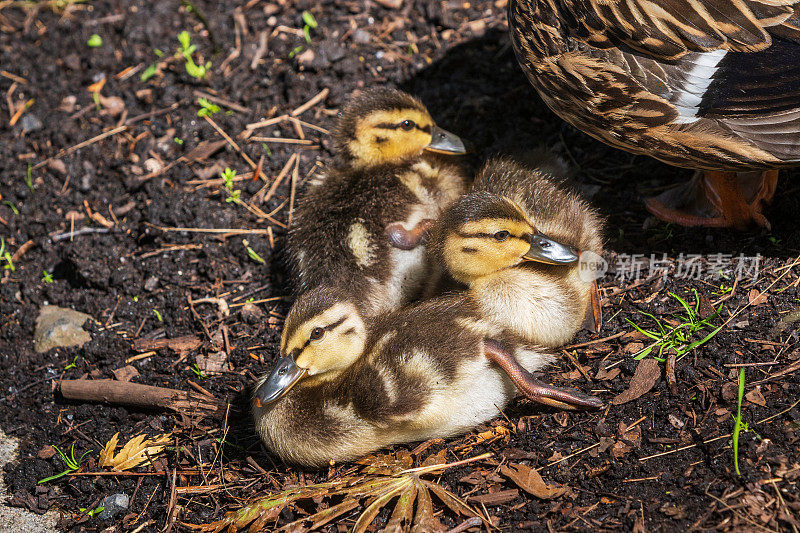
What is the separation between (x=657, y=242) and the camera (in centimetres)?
391

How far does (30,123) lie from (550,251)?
375 centimetres

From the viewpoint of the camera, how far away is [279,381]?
10.4ft

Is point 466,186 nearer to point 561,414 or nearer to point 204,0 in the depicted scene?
point 561,414

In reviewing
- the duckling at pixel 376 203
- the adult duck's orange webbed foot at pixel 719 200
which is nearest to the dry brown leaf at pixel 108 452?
the duckling at pixel 376 203

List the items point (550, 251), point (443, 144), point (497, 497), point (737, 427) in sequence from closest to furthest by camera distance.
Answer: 1. point (737, 427)
2. point (497, 497)
3. point (550, 251)
4. point (443, 144)

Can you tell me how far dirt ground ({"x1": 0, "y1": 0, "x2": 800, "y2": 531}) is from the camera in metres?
2.97

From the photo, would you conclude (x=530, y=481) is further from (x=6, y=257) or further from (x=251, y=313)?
(x=6, y=257)

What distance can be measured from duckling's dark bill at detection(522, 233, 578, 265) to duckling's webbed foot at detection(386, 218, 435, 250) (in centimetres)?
58

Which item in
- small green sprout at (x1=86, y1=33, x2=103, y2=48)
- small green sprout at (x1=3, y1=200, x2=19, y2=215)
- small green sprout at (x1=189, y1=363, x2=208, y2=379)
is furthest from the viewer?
small green sprout at (x1=86, y1=33, x2=103, y2=48)

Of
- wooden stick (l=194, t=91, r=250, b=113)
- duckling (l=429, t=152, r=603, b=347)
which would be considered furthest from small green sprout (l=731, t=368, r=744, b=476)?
wooden stick (l=194, t=91, r=250, b=113)

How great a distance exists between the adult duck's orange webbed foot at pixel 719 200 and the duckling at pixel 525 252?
52cm

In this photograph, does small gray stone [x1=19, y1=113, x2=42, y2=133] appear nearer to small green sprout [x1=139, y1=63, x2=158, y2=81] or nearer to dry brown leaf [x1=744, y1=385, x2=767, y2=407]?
small green sprout [x1=139, y1=63, x2=158, y2=81]

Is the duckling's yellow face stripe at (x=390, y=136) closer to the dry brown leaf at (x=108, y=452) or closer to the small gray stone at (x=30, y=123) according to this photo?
the dry brown leaf at (x=108, y=452)

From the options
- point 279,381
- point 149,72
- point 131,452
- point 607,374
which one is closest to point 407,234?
point 279,381
